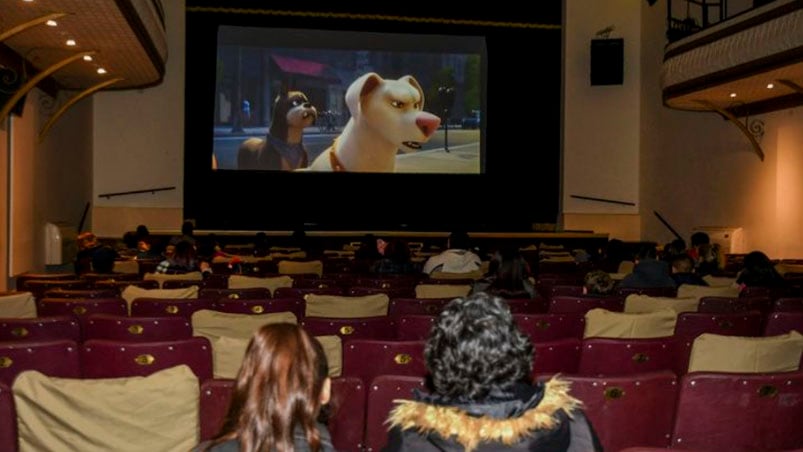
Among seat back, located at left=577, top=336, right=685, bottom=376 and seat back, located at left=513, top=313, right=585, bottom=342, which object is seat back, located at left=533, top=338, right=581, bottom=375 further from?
seat back, located at left=513, top=313, right=585, bottom=342

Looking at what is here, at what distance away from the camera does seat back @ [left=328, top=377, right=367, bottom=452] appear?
3424mm

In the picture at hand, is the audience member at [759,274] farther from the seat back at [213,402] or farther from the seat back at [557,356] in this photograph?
the seat back at [213,402]

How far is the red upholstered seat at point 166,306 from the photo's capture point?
5895mm

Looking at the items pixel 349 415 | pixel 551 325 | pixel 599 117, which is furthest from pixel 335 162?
pixel 349 415

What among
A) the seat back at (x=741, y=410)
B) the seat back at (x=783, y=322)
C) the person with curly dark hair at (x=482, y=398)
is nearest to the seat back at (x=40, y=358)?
the person with curly dark hair at (x=482, y=398)

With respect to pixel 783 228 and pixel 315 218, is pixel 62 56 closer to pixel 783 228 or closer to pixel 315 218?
pixel 315 218

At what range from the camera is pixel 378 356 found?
421 cm

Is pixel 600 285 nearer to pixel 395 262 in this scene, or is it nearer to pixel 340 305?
pixel 340 305

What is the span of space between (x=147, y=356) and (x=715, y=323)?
3.23m

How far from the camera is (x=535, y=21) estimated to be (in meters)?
20.8

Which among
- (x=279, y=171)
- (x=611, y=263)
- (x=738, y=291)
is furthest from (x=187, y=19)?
(x=738, y=291)

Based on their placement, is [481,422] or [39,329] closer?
[481,422]

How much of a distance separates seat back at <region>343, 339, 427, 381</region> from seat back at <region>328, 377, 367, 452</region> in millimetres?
639

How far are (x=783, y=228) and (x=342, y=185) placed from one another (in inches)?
378
